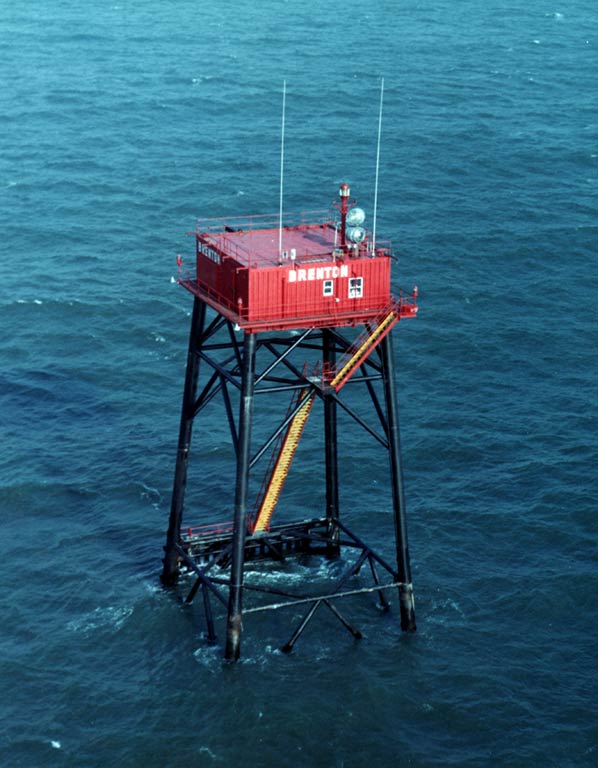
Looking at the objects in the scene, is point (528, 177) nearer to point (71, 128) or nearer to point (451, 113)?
point (451, 113)

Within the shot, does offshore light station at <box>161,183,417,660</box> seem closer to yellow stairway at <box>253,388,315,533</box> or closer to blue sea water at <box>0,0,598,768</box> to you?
yellow stairway at <box>253,388,315,533</box>

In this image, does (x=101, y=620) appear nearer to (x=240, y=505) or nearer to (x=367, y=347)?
(x=240, y=505)

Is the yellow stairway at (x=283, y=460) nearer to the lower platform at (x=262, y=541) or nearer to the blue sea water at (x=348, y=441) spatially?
the lower platform at (x=262, y=541)

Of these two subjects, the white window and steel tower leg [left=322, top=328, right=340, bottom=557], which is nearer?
the white window

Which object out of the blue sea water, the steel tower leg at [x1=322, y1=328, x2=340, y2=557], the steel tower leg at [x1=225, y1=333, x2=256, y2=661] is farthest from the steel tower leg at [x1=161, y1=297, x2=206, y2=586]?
the steel tower leg at [x1=322, y1=328, x2=340, y2=557]

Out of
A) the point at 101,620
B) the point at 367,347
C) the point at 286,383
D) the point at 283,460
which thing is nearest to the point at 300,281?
the point at 367,347

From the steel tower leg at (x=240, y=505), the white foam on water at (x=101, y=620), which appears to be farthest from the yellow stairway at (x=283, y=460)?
the white foam on water at (x=101, y=620)

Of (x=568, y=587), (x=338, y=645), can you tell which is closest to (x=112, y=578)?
(x=338, y=645)
